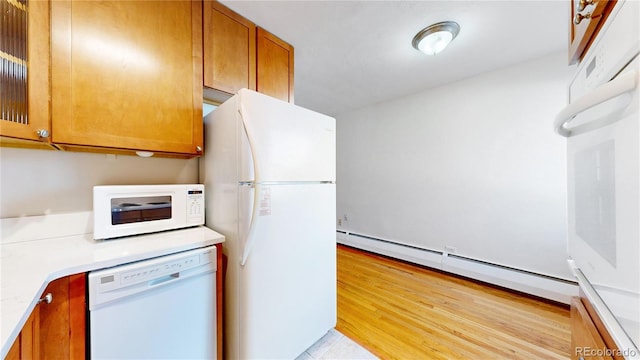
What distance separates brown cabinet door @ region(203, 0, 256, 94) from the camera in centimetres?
138

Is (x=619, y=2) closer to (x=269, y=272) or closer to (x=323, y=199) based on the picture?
(x=323, y=199)

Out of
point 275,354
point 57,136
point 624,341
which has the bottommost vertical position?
point 275,354

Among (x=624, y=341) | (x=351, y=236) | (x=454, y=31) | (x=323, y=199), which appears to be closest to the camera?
(x=624, y=341)

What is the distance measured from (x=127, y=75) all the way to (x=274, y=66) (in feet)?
3.15

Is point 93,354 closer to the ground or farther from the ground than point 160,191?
closer to the ground

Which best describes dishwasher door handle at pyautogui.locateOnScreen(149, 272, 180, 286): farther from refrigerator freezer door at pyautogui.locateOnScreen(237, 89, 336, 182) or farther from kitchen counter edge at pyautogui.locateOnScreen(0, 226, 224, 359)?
refrigerator freezer door at pyautogui.locateOnScreen(237, 89, 336, 182)

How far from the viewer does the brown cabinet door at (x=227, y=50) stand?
54.4 inches

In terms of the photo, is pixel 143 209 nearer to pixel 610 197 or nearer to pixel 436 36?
pixel 610 197

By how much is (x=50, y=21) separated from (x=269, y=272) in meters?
1.50

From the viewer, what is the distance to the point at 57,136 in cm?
96

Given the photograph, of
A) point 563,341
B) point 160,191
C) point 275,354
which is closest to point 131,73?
point 160,191

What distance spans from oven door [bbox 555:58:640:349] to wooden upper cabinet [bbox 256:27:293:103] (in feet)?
5.37

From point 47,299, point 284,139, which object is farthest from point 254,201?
point 47,299

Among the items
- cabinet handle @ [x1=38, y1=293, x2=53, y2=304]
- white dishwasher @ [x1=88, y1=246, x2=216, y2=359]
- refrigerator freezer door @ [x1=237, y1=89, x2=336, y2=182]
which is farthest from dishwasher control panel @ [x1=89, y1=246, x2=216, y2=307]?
refrigerator freezer door @ [x1=237, y1=89, x2=336, y2=182]
